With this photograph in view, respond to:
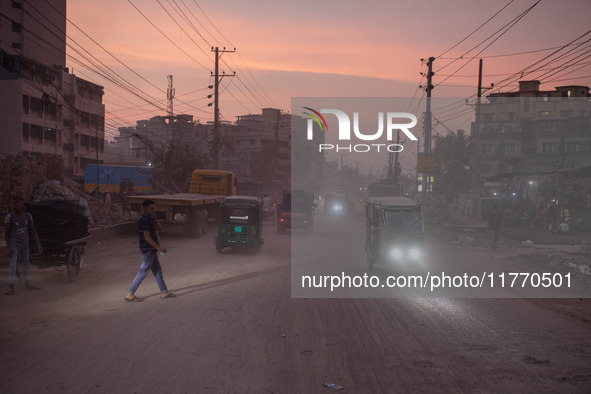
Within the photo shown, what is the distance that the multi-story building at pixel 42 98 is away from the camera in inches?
1940

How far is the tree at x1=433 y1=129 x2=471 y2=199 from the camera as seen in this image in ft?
245

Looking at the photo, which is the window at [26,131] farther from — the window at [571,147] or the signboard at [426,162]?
the window at [571,147]

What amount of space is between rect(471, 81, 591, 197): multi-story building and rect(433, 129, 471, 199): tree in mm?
6298

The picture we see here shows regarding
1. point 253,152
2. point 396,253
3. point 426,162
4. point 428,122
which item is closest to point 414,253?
point 396,253

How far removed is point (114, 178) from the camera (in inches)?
2034

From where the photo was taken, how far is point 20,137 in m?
49.4

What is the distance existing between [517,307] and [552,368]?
182 inches

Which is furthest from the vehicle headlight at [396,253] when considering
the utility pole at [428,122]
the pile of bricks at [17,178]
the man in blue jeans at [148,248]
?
the utility pole at [428,122]

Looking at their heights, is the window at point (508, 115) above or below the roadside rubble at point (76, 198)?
above

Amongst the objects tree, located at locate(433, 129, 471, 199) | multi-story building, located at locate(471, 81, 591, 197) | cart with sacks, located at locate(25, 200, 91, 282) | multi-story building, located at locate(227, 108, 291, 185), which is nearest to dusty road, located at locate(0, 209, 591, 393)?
cart with sacks, located at locate(25, 200, 91, 282)

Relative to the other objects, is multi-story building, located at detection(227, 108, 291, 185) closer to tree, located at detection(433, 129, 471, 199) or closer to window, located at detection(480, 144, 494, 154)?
tree, located at detection(433, 129, 471, 199)

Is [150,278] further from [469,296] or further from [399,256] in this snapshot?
[469,296]

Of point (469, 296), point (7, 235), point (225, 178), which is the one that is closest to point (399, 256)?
point (469, 296)

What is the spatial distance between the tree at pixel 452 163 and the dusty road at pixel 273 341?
62102 mm
